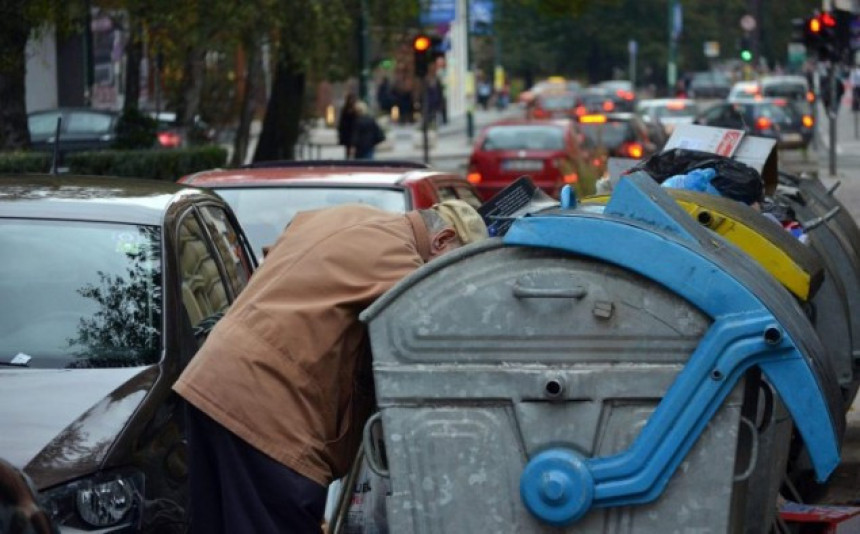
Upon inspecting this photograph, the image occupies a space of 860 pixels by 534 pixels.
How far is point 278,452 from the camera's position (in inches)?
185

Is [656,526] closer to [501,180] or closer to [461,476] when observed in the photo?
[461,476]

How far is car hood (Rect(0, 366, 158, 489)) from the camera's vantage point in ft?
17.1

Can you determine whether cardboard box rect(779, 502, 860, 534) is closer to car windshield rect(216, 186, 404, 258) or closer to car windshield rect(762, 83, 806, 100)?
car windshield rect(216, 186, 404, 258)

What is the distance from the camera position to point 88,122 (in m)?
30.0

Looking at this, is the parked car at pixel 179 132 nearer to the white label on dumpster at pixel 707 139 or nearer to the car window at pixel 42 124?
the car window at pixel 42 124

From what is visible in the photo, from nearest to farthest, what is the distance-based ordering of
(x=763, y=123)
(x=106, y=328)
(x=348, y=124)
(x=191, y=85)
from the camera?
1. (x=106, y=328)
2. (x=191, y=85)
3. (x=348, y=124)
4. (x=763, y=123)

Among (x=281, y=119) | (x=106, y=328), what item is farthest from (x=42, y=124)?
(x=106, y=328)

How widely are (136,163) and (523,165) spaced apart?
6.25 m

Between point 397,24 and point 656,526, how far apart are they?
2371 cm

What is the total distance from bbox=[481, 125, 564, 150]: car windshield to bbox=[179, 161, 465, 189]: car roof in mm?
14031

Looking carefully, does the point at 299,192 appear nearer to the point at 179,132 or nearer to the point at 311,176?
the point at 311,176

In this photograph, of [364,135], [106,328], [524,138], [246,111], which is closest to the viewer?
[106,328]

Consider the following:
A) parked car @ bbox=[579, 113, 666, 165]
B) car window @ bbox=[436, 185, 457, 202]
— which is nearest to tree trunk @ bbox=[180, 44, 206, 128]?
parked car @ bbox=[579, 113, 666, 165]

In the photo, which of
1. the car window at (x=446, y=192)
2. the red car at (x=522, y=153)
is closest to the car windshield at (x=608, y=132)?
the red car at (x=522, y=153)
